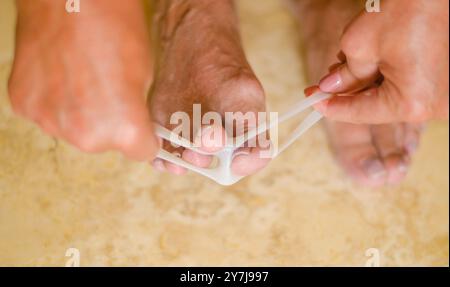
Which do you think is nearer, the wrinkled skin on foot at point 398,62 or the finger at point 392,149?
the wrinkled skin on foot at point 398,62

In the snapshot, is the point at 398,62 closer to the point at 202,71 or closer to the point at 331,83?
the point at 331,83

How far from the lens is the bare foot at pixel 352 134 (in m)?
0.90

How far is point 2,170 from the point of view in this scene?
0.82 meters

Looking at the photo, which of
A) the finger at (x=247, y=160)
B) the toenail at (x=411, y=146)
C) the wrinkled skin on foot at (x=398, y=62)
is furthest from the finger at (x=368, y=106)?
the toenail at (x=411, y=146)

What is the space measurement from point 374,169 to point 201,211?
0.27 metres

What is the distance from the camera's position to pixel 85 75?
0.60 meters

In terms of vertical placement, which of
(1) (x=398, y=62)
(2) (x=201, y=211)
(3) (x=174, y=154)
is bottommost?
(2) (x=201, y=211)

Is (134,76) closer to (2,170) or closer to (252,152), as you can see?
(252,152)

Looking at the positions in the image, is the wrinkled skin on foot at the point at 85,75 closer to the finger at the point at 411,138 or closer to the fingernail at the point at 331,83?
the fingernail at the point at 331,83

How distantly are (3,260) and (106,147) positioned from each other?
0.90 ft

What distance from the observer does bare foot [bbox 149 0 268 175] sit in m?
0.75

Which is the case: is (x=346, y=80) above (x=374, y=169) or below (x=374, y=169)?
above

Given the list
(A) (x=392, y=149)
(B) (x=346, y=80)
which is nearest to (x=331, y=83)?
(B) (x=346, y=80)

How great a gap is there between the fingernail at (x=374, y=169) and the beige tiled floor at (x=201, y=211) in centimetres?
3
